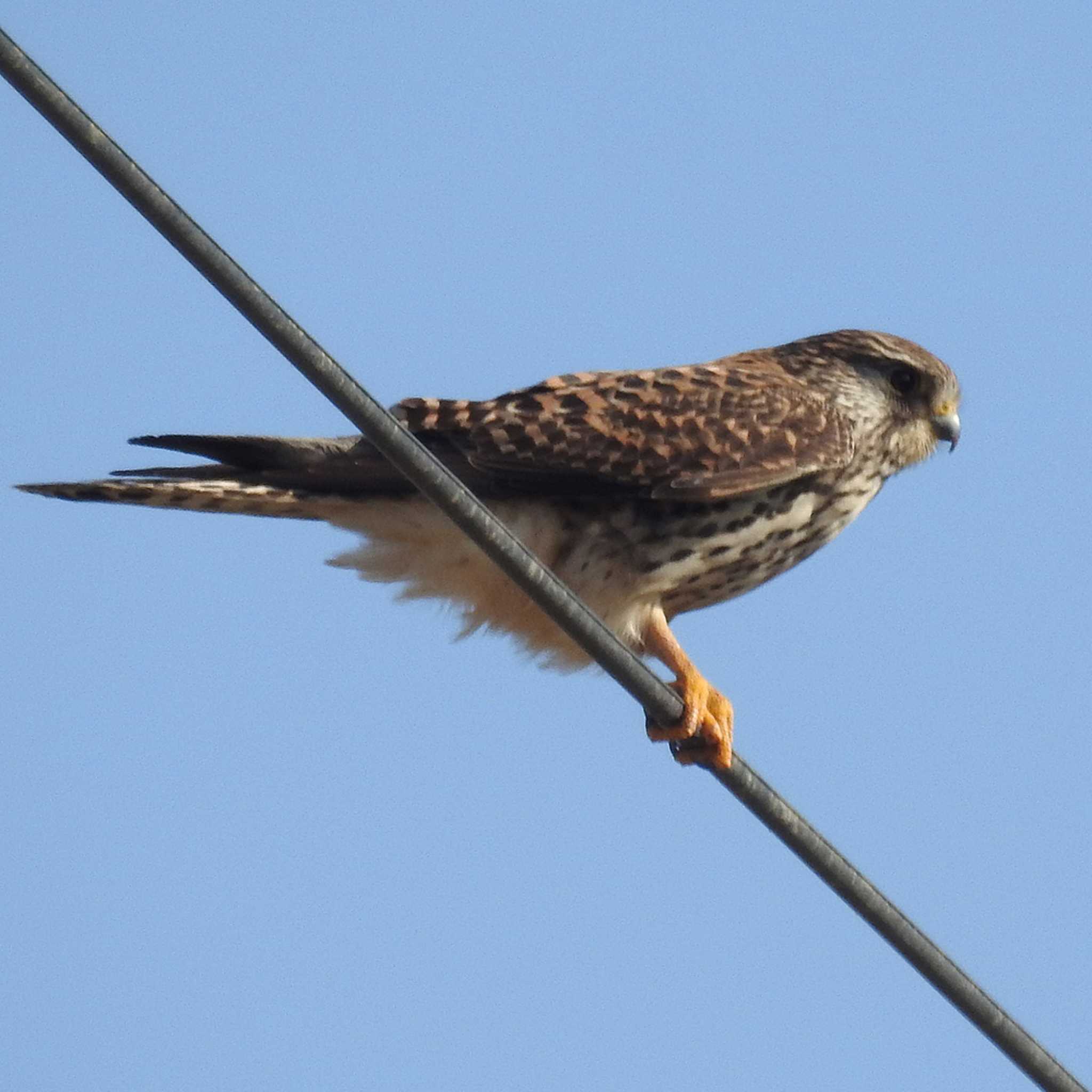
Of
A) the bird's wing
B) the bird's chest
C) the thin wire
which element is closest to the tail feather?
the bird's wing

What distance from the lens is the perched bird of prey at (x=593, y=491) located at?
5.33 meters

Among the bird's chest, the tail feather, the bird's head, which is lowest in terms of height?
the bird's chest

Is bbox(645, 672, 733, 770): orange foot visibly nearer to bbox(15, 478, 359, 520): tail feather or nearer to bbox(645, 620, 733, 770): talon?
bbox(645, 620, 733, 770): talon

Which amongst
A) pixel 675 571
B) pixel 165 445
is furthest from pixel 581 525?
pixel 165 445

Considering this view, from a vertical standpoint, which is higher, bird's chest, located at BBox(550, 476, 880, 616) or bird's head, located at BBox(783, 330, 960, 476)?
bird's head, located at BBox(783, 330, 960, 476)

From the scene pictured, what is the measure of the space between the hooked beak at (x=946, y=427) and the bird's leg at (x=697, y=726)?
1650mm

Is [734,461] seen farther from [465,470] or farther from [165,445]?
[165,445]

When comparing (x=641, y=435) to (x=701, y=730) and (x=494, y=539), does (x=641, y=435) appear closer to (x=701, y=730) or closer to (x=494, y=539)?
(x=701, y=730)

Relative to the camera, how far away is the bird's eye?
6.35m

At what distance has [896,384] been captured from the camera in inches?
250

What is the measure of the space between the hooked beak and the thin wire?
2654 mm

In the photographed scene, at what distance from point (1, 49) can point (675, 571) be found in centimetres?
312

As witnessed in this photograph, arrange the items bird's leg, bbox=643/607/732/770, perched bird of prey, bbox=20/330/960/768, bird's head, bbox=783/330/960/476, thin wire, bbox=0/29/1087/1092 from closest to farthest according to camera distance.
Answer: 1. thin wire, bbox=0/29/1087/1092
2. bird's leg, bbox=643/607/732/770
3. perched bird of prey, bbox=20/330/960/768
4. bird's head, bbox=783/330/960/476

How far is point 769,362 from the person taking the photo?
6.40m
